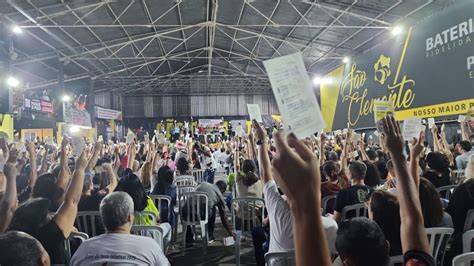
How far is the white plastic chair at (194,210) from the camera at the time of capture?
485cm

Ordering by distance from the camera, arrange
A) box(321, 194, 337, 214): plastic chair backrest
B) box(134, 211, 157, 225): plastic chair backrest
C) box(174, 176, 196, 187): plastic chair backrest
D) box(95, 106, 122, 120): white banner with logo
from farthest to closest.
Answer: box(95, 106, 122, 120): white banner with logo → box(174, 176, 196, 187): plastic chair backrest → box(321, 194, 337, 214): plastic chair backrest → box(134, 211, 157, 225): plastic chair backrest

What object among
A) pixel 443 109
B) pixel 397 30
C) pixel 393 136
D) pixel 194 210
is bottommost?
pixel 194 210

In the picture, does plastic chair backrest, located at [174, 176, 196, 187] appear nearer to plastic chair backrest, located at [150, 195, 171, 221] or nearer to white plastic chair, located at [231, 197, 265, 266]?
plastic chair backrest, located at [150, 195, 171, 221]

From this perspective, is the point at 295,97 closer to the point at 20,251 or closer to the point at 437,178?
the point at 20,251

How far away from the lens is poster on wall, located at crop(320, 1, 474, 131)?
31.0 feet

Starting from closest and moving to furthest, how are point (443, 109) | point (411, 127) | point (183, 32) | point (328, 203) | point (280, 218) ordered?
point (280, 218)
point (411, 127)
point (328, 203)
point (443, 109)
point (183, 32)

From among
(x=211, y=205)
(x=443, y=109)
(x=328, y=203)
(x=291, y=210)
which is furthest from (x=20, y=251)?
(x=443, y=109)

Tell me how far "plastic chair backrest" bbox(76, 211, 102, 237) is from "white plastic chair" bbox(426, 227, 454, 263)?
282cm

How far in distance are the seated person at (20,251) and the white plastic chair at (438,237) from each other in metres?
2.27

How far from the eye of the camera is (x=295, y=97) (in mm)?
1062

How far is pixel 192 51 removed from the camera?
19609mm

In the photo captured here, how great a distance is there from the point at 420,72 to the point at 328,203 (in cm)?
926

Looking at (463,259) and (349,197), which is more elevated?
(349,197)

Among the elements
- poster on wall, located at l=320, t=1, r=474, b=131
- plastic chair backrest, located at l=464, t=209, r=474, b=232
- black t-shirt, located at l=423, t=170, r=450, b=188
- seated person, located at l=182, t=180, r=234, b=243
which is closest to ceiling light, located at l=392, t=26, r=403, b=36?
poster on wall, located at l=320, t=1, r=474, b=131
